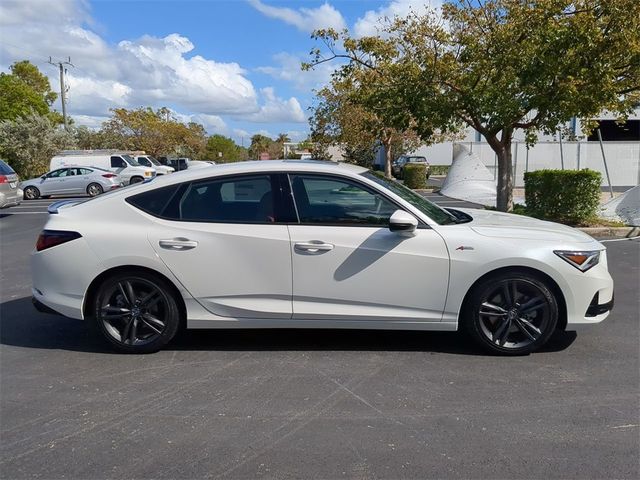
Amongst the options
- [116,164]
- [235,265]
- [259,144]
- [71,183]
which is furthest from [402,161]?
[259,144]

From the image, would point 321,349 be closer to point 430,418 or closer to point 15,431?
point 430,418

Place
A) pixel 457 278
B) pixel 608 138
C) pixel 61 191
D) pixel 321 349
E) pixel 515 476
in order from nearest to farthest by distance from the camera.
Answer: pixel 515 476 → pixel 457 278 → pixel 321 349 → pixel 61 191 → pixel 608 138

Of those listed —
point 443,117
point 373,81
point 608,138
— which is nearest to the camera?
point 443,117

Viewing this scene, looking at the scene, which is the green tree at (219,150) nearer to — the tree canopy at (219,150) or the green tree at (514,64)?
the tree canopy at (219,150)

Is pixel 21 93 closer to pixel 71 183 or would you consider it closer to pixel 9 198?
pixel 71 183

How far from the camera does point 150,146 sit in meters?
54.4

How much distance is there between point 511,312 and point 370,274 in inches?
45.8

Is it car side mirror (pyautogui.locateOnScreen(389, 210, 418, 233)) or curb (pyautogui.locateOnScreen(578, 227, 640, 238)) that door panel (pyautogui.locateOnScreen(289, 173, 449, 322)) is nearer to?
car side mirror (pyautogui.locateOnScreen(389, 210, 418, 233))

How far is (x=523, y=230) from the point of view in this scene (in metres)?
4.81

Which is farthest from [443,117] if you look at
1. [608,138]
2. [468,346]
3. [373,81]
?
[608,138]

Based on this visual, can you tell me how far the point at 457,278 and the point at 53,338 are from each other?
12.1ft

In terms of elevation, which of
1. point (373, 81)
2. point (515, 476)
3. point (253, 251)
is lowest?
point (515, 476)

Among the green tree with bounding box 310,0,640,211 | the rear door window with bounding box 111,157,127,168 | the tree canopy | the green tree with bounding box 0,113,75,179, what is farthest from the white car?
the tree canopy

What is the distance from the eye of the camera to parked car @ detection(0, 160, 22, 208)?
15.0 meters
